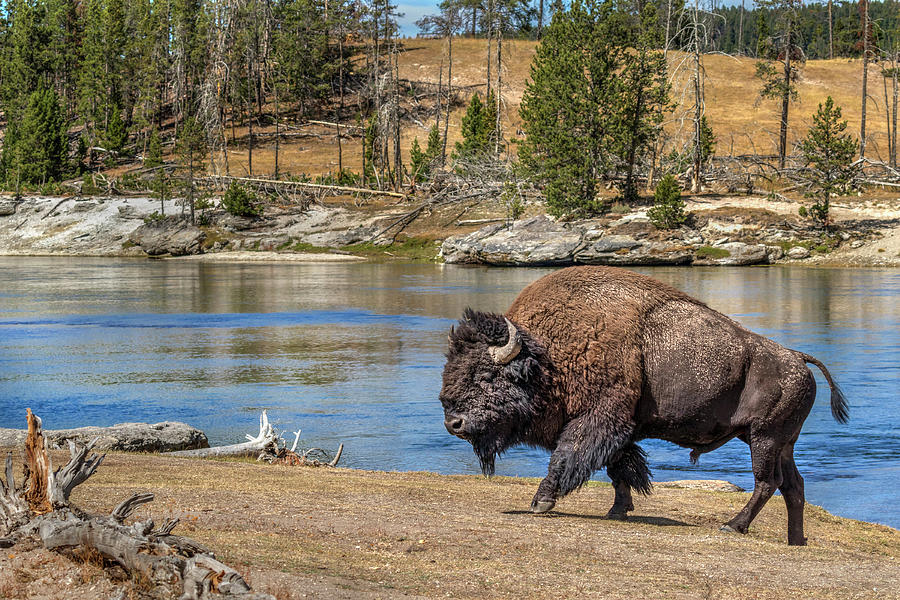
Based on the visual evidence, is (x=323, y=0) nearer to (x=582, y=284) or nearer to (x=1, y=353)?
(x=1, y=353)

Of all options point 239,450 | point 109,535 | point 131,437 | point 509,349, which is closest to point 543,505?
point 509,349

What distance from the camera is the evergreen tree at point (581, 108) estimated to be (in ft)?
179

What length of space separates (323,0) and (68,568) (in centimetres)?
10328

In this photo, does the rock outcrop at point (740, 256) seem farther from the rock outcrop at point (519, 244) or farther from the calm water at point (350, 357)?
the rock outcrop at point (519, 244)

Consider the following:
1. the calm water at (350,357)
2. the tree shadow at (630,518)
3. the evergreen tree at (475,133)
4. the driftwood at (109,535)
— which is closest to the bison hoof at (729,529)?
the tree shadow at (630,518)

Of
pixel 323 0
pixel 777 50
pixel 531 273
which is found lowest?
pixel 531 273

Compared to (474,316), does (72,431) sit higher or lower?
lower

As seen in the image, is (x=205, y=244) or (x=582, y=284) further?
(x=205, y=244)

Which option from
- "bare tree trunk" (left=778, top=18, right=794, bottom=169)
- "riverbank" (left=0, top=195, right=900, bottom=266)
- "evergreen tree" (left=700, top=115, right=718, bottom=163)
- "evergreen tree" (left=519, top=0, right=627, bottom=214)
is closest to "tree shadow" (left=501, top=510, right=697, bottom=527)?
"riverbank" (left=0, top=195, right=900, bottom=266)

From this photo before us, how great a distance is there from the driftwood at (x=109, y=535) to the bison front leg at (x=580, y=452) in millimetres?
3391

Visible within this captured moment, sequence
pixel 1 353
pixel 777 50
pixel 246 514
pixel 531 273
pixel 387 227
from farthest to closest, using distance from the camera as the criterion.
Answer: pixel 777 50 < pixel 387 227 < pixel 531 273 < pixel 1 353 < pixel 246 514

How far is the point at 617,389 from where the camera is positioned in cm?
745

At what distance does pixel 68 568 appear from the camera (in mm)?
4777

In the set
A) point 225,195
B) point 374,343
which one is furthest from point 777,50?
point 374,343
